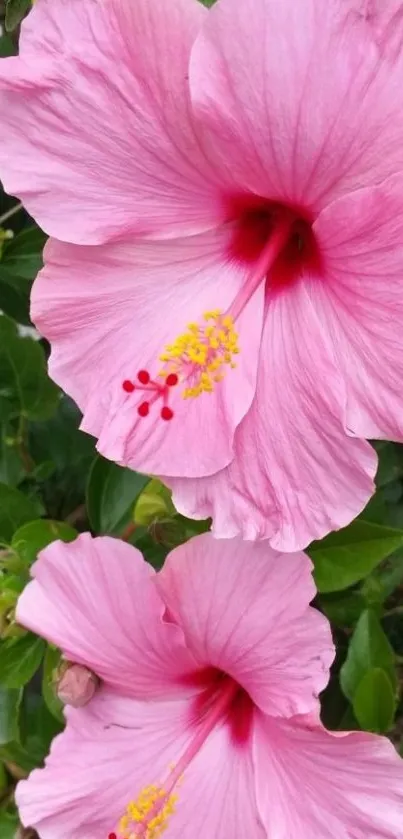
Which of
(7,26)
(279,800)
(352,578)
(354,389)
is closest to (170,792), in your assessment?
(279,800)

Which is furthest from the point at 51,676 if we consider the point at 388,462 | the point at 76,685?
the point at 388,462

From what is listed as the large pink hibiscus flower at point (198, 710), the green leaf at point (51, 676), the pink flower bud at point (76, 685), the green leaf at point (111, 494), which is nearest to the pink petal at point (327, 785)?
the large pink hibiscus flower at point (198, 710)

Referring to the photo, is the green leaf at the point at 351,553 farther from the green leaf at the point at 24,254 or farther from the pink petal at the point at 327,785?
the green leaf at the point at 24,254

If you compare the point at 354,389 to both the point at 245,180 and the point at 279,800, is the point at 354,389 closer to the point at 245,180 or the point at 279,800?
the point at 245,180

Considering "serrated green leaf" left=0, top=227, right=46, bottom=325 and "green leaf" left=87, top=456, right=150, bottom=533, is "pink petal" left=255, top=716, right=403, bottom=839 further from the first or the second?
"serrated green leaf" left=0, top=227, right=46, bottom=325

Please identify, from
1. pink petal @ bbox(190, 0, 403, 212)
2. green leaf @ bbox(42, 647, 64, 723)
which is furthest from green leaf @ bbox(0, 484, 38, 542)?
pink petal @ bbox(190, 0, 403, 212)

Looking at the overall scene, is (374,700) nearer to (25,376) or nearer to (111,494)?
(111,494)
